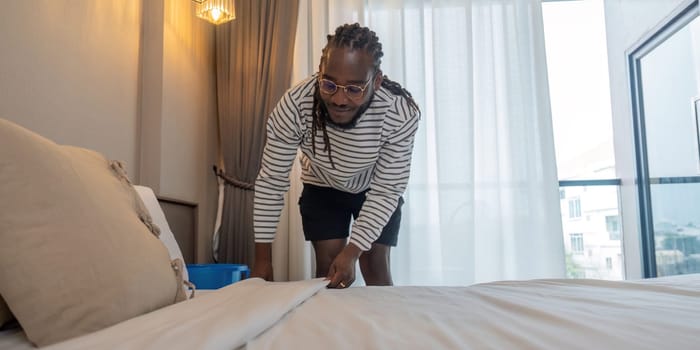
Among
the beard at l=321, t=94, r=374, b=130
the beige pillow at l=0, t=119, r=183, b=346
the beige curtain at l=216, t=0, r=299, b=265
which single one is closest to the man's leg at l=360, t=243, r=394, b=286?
the beard at l=321, t=94, r=374, b=130

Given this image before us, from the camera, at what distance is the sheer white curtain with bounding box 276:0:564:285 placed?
2670mm

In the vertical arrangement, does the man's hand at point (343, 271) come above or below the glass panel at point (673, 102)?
below

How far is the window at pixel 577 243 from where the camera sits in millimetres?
2973

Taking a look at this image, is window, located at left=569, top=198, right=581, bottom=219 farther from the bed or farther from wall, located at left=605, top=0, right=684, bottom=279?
the bed

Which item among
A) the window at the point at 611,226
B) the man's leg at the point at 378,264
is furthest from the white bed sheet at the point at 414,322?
the window at the point at 611,226

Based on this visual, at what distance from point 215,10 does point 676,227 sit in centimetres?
282

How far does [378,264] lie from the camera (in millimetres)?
1579

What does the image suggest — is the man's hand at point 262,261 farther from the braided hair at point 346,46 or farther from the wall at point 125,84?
the wall at point 125,84

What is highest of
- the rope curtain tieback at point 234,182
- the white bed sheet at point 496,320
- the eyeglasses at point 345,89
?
the eyeglasses at point 345,89

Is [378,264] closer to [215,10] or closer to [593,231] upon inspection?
[215,10]

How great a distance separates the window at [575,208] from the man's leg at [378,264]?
189cm

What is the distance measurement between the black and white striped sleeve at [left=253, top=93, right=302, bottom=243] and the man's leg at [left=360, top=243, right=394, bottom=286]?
368mm

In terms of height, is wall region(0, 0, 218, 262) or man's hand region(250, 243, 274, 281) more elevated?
wall region(0, 0, 218, 262)

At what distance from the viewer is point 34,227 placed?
61cm
